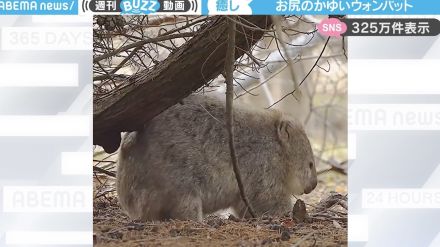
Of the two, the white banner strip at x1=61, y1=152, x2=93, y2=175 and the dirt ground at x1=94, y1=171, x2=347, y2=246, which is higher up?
the white banner strip at x1=61, y1=152, x2=93, y2=175

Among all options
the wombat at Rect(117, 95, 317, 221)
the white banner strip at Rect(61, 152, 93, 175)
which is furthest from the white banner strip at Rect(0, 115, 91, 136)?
the wombat at Rect(117, 95, 317, 221)

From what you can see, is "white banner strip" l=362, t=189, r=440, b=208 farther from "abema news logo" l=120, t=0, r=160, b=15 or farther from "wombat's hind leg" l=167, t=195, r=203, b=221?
"abema news logo" l=120, t=0, r=160, b=15

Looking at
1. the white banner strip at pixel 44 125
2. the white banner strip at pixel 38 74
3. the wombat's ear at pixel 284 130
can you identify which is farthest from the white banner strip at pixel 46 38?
the wombat's ear at pixel 284 130

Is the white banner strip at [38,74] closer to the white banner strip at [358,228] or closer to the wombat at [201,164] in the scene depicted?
the wombat at [201,164]

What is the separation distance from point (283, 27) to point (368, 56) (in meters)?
0.34

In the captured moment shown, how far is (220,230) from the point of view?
8.84 ft

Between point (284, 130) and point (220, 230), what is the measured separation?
2.48ft

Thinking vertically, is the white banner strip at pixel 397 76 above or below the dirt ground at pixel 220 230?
above

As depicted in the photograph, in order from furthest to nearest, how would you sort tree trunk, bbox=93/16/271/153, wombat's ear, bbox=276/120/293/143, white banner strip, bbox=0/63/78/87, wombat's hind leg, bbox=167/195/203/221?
wombat's ear, bbox=276/120/293/143
wombat's hind leg, bbox=167/195/203/221
tree trunk, bbox=93/16/271/153
white banner strip, bbox=0/63/78/87

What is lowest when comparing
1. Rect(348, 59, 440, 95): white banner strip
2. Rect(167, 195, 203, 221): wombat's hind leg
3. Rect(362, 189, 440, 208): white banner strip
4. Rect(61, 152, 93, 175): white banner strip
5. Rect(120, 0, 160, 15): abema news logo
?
Rect(167, 195, 203, 221): wombat's hind leg

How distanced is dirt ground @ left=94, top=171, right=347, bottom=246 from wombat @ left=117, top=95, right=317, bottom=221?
0.09m

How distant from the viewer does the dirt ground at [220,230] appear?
8.32 ft

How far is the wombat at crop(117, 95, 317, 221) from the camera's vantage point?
2.92 m

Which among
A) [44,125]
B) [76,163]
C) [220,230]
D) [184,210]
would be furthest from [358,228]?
[44,125]
